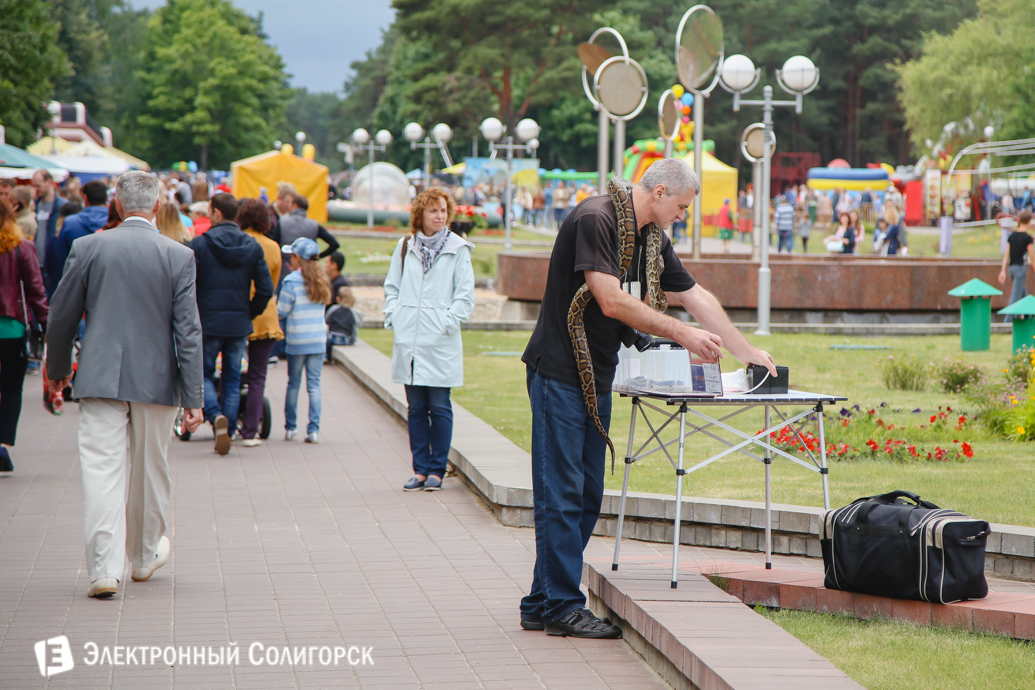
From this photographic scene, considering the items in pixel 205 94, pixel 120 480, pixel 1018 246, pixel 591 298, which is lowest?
pixel 120 480

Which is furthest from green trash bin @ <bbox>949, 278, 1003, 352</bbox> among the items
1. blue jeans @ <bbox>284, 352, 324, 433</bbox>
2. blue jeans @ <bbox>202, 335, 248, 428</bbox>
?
blue jeans @ <bbox>202, 335, 248, 428</bbox>

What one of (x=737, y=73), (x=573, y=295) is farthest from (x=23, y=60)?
(x=573, y=295)

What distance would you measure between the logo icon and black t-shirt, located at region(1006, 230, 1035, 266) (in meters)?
16.8

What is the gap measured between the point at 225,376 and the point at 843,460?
4.48 metres

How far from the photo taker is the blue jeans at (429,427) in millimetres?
7629

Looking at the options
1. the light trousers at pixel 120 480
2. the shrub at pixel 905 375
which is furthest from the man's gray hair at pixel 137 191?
the shrub at pixel 905 375

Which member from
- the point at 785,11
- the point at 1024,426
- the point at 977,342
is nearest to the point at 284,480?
the point at 1024,426

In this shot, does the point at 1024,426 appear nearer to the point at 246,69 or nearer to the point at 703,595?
the point at 703,595

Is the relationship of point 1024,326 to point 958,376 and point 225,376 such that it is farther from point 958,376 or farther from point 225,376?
point 225,376

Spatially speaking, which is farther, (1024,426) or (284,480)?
(1024,426)

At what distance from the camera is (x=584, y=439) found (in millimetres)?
4676

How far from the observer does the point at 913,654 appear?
4.32 metres

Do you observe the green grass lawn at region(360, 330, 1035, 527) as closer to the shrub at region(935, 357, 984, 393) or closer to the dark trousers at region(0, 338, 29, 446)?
the shrub at region(935, 357, 984, 393)

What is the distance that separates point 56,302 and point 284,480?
2940 mm
